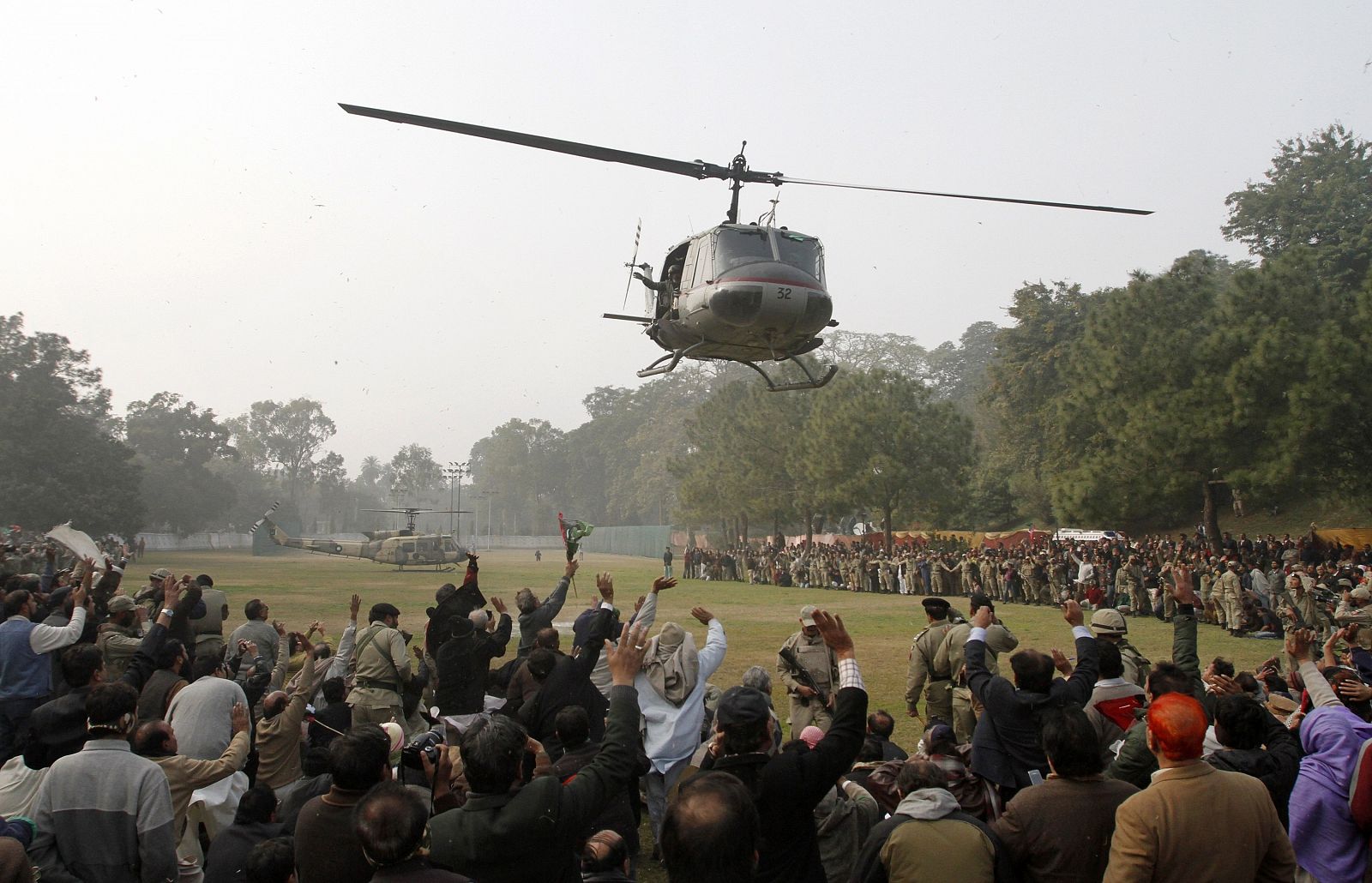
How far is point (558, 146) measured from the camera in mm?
10492

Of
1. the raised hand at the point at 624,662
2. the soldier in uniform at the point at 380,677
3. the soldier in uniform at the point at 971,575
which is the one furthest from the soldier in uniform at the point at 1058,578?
the raised hand at the point at 624,662

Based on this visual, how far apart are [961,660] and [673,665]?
248 centimetres

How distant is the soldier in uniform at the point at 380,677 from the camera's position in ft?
21.1

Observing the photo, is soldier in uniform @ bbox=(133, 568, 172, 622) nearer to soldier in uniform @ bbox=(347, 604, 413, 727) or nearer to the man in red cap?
soldier in uniform @ bbox=(347, 604, 413, 727)

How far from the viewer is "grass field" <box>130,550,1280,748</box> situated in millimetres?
13039

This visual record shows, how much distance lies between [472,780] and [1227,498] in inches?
1323

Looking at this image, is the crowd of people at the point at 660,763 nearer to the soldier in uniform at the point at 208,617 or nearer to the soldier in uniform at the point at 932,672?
the soldier in uniform at the point at 932,672

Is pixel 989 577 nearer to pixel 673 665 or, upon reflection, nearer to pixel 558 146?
pixel 558 146

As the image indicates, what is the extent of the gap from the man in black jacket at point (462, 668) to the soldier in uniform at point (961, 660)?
3.16 metres

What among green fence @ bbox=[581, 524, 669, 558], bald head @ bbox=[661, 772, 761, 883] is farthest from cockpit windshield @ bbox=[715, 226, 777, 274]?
green fence @ bbox=[581, 524, 669, 558]

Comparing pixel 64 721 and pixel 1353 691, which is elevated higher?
pixel 1353 691

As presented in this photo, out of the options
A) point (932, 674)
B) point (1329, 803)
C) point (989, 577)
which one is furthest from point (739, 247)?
point (989, 577)

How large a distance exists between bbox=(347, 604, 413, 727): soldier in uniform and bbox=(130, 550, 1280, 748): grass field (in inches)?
165

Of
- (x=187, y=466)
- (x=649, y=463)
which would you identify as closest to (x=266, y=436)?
(x=187, y=466)
